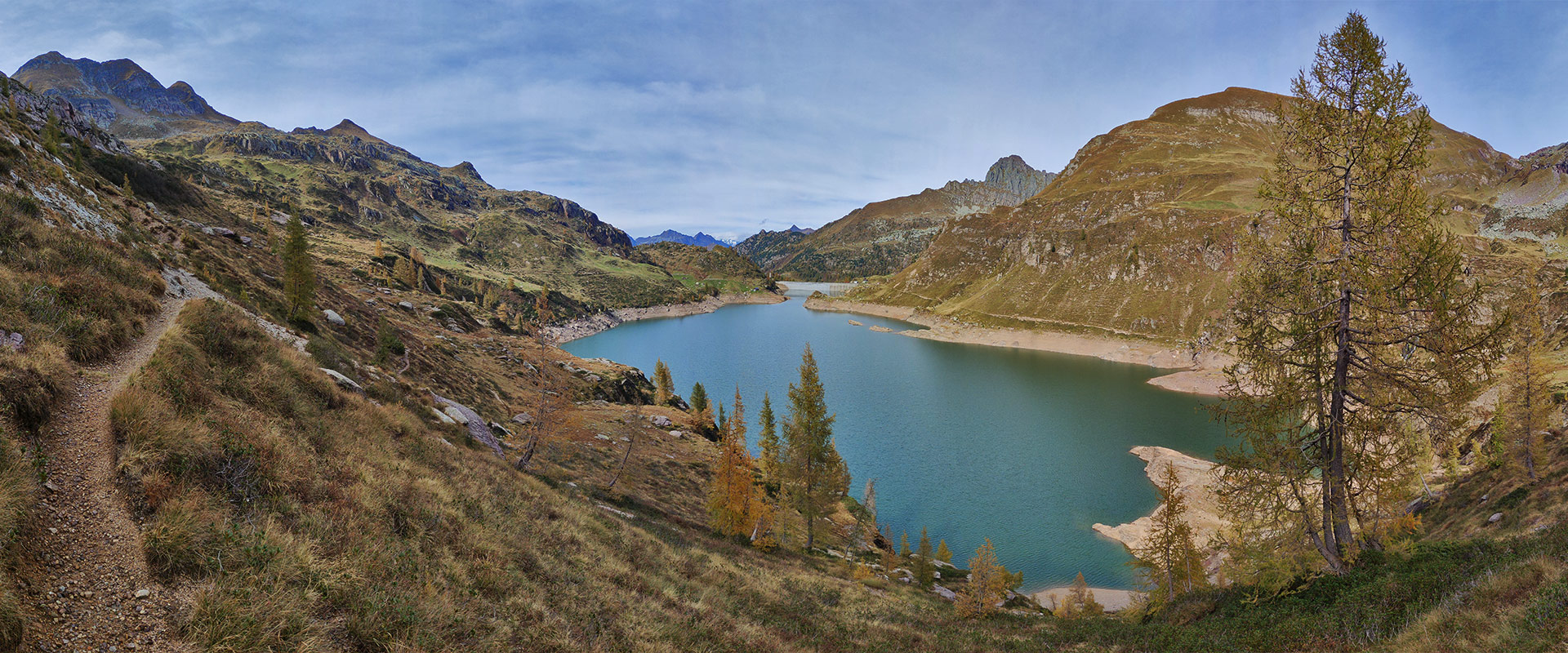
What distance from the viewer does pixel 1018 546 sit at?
3616cm

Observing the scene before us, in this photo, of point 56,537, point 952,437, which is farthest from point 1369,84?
point 952,437

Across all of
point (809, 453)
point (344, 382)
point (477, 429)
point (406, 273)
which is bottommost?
point (809, 453)


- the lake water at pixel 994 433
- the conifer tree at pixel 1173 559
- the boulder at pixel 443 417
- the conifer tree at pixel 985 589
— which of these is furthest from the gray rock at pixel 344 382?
the conifer tree at pixel 1173 559

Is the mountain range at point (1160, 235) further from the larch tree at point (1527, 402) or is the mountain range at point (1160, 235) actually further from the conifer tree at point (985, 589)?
the conifer tree at point (985, 589)

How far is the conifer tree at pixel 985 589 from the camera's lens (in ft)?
76.5

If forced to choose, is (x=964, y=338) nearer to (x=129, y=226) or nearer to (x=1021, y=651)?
(x=1021, y=651)

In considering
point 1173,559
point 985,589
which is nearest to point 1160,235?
point 1173,559

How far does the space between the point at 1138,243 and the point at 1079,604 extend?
146987mm

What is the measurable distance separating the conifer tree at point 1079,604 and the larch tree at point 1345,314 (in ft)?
47.1

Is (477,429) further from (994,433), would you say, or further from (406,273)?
(406,273)

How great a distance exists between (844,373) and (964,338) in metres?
60.3

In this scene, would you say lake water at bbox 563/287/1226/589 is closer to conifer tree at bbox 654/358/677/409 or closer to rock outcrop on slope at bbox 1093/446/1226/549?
rock outcrop on slope at bbox 1093/446/1226/549

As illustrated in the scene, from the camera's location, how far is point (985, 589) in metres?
25.6

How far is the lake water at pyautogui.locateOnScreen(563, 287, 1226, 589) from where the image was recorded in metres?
38.1
